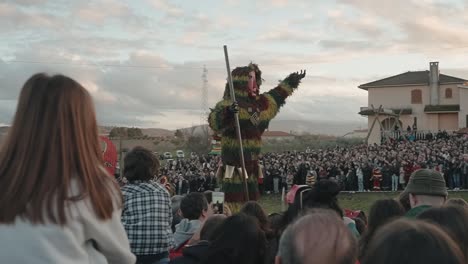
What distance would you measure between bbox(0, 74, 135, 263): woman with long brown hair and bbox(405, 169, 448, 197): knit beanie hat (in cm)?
295

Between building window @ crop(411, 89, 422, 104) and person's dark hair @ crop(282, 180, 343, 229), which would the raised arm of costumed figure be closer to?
person's dark hair @ crop(282, 180, 343, 229)

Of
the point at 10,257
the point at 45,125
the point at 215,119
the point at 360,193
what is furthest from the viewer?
the point at 360,193

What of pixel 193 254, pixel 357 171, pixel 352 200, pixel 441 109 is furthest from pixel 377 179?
pixel 441 109

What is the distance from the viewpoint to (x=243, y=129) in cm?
952

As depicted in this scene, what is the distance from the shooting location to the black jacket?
11.8 feet

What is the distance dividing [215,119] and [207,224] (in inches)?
196

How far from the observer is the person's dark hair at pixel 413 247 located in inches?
67.9

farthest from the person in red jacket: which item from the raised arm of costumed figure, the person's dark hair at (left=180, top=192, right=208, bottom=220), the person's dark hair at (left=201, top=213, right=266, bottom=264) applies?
the person's dark hair at (left=201, top=213, right=266, bottom=264)

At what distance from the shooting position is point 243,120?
944 centimetres

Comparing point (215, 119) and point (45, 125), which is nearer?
point (45, 125)

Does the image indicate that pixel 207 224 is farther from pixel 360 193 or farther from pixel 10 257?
pixel 360 193

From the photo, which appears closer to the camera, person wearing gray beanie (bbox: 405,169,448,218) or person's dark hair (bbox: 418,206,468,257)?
person's dark hair (bbox: 418,206,468,257)

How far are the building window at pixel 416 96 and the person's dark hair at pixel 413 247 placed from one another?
56825 millimetres

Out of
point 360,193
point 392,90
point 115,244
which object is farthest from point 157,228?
point 392,90
